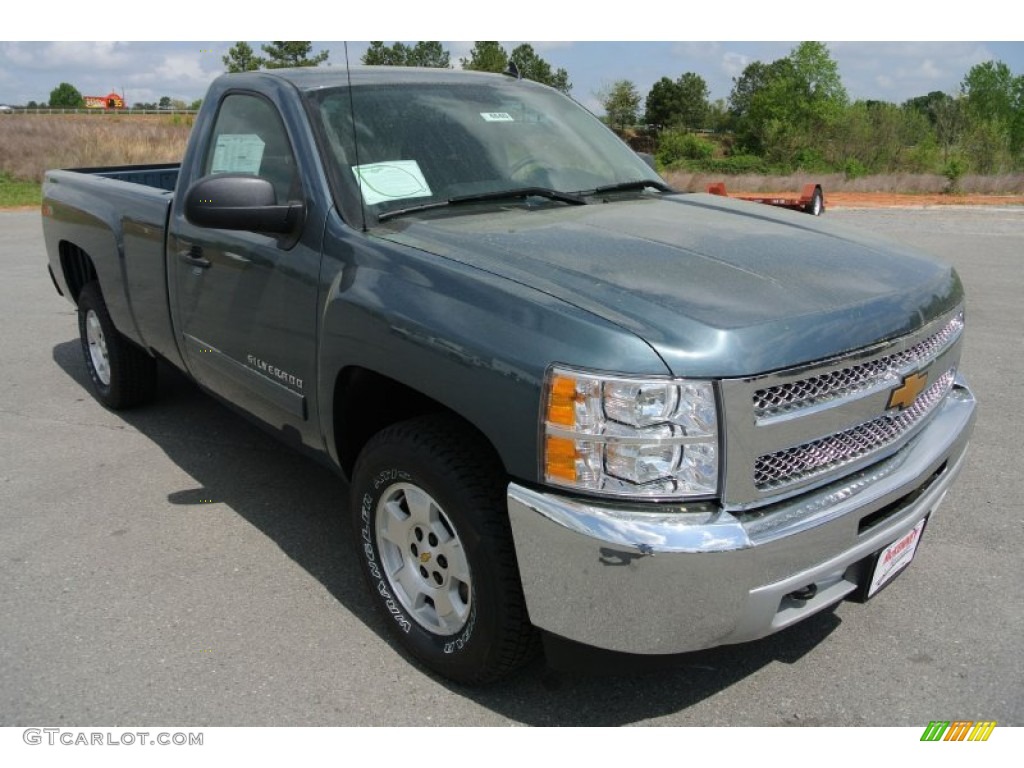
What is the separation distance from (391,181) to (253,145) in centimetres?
83

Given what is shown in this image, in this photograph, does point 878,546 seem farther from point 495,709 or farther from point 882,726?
point 495,709

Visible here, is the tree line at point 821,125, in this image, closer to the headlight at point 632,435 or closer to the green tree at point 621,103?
the green tree at point 621,103

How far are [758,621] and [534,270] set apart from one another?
112 cm

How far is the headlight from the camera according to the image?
2.22 metres

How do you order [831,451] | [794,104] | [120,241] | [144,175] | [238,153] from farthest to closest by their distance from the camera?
[794,104], [144,175], [120,241], [238,153], [831,451]

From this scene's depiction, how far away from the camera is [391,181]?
3.29 m

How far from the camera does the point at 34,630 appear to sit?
3145 millimetres

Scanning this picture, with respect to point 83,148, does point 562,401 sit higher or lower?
lower

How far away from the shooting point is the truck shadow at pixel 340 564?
2742 mm

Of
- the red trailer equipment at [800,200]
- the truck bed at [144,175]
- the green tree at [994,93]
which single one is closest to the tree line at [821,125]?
the green tree at [994,93]

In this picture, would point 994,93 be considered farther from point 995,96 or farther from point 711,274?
point 711,274

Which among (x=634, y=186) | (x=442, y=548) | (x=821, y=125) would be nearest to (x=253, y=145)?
(x=634, y=186)

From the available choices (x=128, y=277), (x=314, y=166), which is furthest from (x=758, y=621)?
(x=128, y=277)
